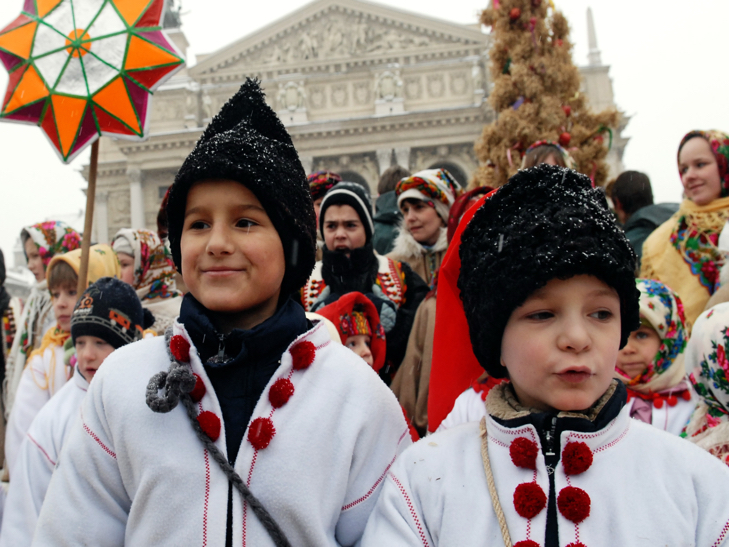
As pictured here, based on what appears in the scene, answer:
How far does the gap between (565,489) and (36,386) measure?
249 centimetres

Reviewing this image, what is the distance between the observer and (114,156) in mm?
26844

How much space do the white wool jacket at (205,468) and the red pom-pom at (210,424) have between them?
2cm

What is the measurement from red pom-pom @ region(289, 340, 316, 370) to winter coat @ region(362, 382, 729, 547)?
29 cm

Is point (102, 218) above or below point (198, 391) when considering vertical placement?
above

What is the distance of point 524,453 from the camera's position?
1198 millimetres

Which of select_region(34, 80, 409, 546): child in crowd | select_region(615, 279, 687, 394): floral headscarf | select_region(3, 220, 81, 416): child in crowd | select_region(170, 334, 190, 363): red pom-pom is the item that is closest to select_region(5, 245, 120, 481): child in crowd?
select_region(3, 220, 81, 416): child in crowd

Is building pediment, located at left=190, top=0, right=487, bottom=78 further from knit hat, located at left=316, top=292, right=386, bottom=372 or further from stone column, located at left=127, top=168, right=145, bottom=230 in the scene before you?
knit hat, located at left=316, top=292, right=386, bottom=372

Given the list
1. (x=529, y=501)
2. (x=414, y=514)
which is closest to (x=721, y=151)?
(x=529, y=501)

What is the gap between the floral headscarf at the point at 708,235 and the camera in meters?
3.10

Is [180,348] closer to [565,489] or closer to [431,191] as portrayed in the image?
[565,489]

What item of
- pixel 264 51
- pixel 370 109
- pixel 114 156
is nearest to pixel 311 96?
pixel 370 109

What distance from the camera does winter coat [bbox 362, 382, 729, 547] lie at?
3.67 ft

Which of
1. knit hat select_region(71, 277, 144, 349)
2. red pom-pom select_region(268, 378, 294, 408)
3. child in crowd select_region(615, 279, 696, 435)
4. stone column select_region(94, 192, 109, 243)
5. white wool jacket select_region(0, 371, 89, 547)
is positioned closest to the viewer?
red pom-pom select_region(268, 378, 294, 408)

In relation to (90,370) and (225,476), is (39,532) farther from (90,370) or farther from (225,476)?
(90,370)
